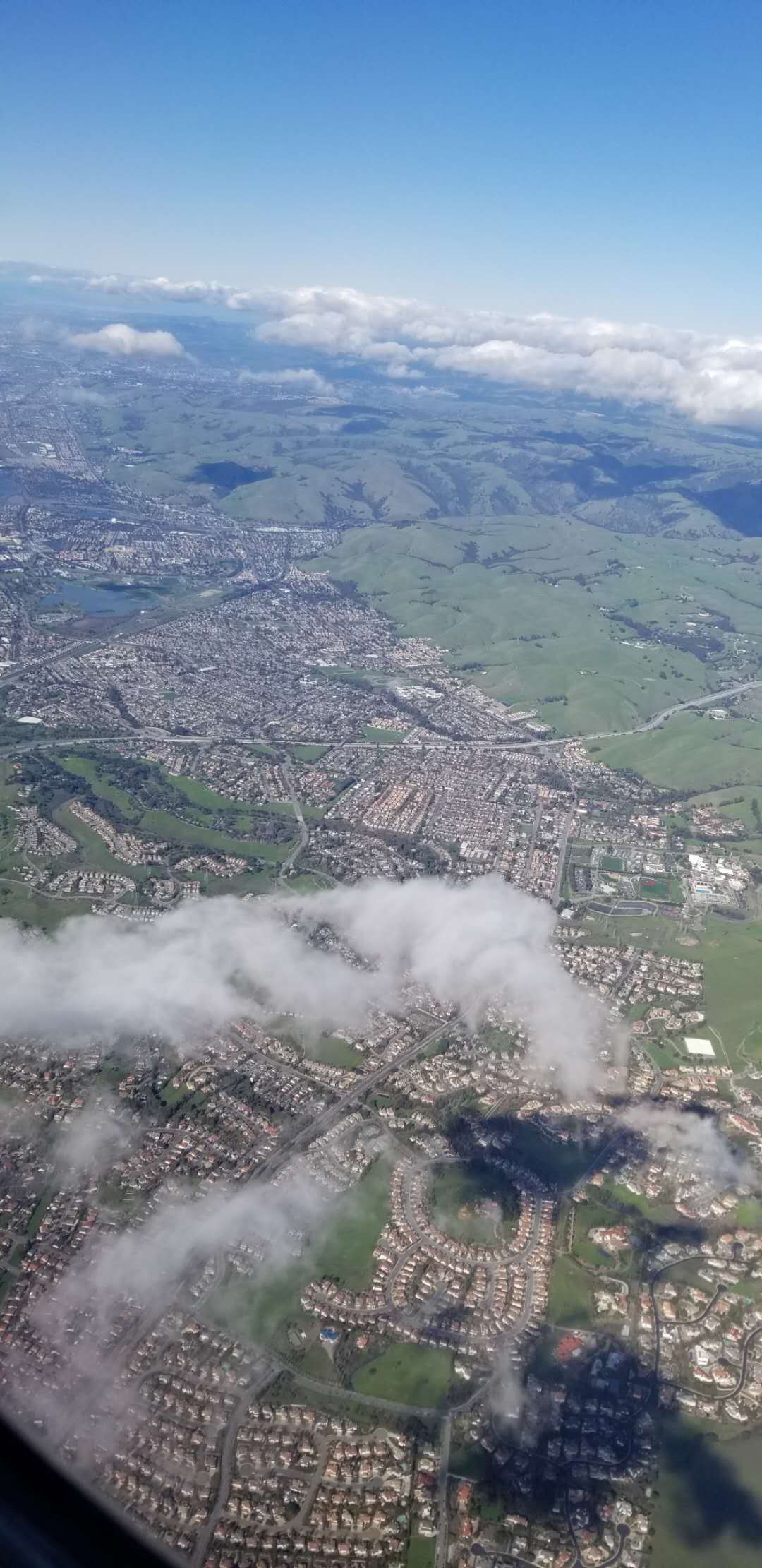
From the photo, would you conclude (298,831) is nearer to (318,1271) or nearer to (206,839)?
(206,839)

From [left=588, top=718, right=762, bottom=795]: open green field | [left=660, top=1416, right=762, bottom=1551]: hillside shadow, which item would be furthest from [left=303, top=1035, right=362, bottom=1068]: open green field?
[left=588, top=718, right=762, bottom=795]: open green field

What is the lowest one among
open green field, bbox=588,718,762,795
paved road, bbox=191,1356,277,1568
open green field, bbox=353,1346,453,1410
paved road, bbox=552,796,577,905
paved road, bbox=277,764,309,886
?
paved road, bbox=191,1356,277,1568

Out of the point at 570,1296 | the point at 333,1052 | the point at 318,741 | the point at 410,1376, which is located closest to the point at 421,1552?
the point at 410,1376

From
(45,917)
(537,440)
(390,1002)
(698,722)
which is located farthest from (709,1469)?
(537,440)

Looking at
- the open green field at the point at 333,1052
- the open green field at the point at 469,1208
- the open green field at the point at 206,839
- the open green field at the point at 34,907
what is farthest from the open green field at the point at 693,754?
the open green field at the point at 469,1208

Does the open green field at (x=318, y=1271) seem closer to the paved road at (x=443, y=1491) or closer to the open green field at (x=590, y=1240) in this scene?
the paved road at (x=443, y=1491)

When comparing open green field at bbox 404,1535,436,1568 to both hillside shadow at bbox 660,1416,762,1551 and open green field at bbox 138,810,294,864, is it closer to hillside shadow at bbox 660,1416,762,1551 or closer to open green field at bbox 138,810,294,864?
hillside shadow at bbox 660,1416,762,1551

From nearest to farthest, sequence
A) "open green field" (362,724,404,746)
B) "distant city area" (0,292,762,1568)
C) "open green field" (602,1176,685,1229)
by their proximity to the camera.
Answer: "distant city area" (0,292,762,1568)
"open green field" (602,1176,685,1229)
"open green field" (362,724,404,746)
